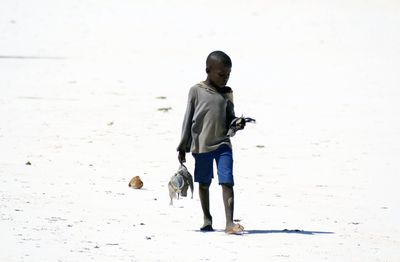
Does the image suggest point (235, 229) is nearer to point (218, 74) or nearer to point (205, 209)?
point (205, 209)

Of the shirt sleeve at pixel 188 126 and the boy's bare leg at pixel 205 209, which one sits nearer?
the shirt sleeve at pixel 188 126

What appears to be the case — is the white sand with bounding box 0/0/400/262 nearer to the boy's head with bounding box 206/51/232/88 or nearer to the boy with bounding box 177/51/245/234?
the boy with bounding box 177/51/245/234

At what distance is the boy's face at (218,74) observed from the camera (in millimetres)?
8117

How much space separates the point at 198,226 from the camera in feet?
28.4

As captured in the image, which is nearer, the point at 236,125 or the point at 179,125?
the point at 236,125

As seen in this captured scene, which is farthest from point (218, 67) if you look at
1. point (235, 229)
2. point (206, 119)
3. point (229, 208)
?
point (235, 229)

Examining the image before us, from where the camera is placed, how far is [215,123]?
26.7 ft

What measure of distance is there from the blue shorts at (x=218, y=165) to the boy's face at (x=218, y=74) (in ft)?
1.58

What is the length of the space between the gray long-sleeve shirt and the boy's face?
5cm

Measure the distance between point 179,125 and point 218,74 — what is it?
685 centimetres

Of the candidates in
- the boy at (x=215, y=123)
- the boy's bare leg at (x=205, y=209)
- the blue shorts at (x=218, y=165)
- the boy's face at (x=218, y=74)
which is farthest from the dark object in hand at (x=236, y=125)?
the boy's bare leg at (x=205, y=209)

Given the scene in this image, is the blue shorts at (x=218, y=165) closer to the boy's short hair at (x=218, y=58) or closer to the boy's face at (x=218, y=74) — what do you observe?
the boy's face at (x=218, y=74)

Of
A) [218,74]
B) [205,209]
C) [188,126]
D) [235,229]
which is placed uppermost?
[218,74]

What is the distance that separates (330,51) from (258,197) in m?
13.7
